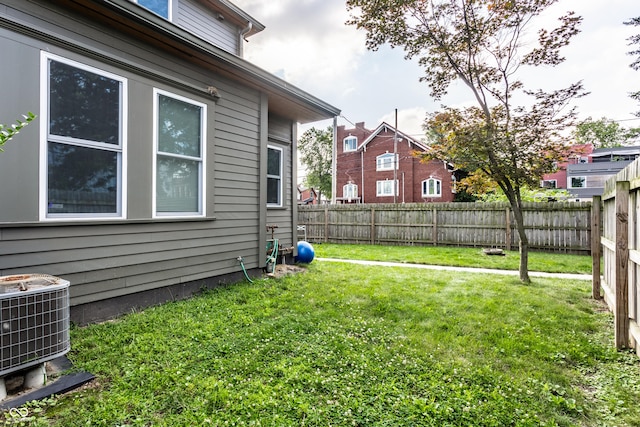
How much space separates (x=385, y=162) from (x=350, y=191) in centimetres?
410

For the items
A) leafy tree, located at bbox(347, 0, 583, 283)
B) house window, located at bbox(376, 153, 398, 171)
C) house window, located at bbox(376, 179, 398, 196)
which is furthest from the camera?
house window, located at bbox(376, 179, 398, 196)

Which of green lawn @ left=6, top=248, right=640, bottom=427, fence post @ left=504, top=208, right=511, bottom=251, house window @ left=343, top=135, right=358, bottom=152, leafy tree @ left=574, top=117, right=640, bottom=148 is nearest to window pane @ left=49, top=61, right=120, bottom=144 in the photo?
green lawn @ left=6, top=248, right=640, bottom=427

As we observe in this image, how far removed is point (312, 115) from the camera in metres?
6.72

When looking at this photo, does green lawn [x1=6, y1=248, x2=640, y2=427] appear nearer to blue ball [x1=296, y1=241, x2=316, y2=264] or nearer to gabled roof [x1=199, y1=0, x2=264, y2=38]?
blue ball [x1=296, y1=241, x2=316, y2=264]

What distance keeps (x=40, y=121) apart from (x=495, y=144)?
600cm

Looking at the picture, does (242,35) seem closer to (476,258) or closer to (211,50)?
(211,50)

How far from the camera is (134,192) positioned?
364cm

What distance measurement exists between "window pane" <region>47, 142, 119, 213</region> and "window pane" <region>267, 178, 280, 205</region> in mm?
3207

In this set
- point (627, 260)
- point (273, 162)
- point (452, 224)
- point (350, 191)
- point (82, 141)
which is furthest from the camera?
point (350, 191)

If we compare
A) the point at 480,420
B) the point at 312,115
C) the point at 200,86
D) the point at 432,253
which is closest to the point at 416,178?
the point at 432,253

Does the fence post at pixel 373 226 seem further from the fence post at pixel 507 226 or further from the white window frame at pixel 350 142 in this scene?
the white window frame at pixel 350 142

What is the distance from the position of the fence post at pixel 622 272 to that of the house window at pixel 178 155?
483 cm

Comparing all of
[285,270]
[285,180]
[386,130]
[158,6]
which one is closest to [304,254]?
[285,270]

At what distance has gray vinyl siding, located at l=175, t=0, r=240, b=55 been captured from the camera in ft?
19.2
